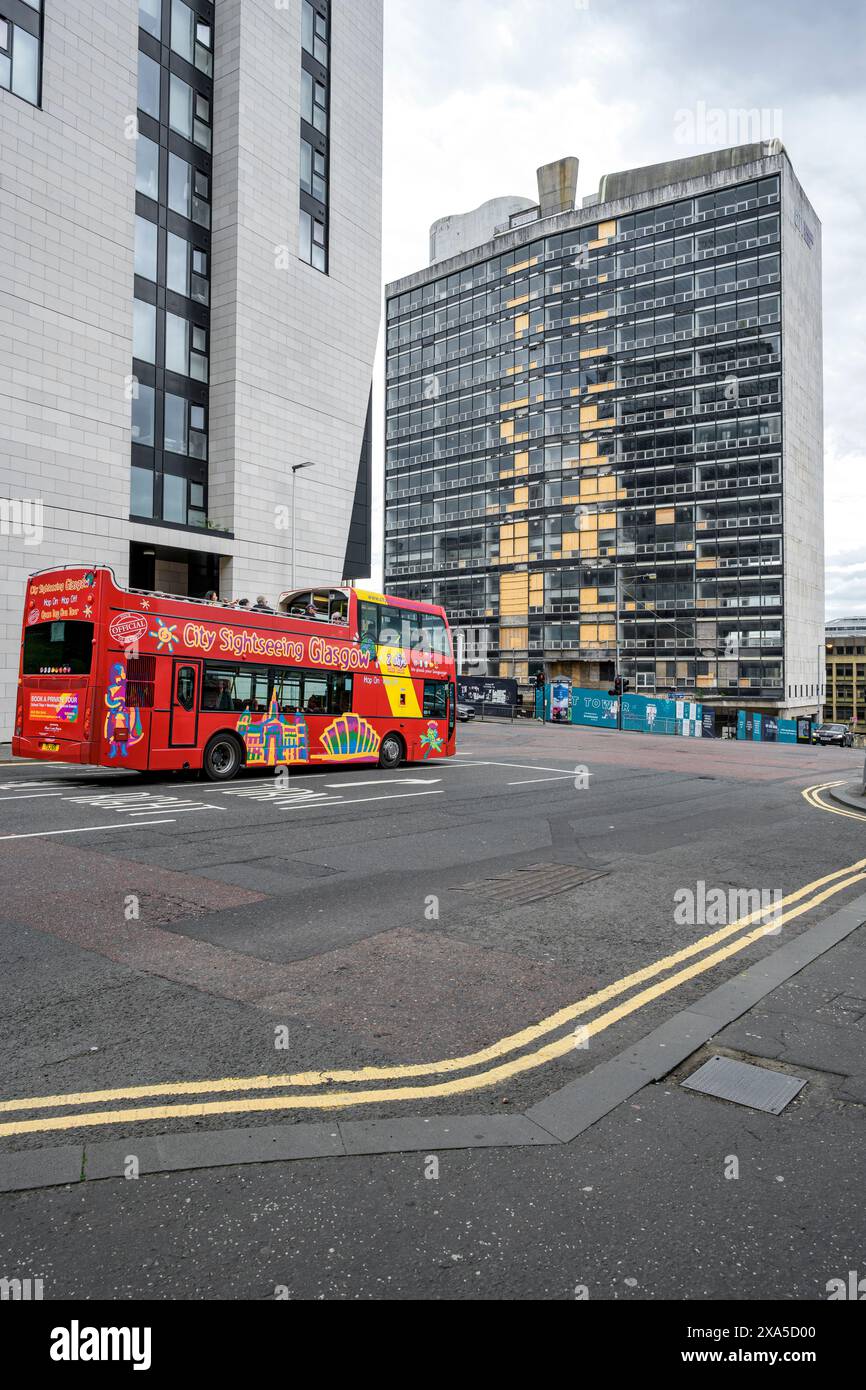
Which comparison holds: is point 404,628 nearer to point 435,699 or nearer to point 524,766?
point 435,699

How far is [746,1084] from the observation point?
409cm

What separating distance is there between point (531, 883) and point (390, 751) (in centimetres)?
1312

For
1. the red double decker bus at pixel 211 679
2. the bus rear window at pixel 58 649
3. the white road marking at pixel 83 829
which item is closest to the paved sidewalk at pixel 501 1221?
the white road marking at pixel 83 829

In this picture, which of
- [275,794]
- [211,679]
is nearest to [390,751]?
[211,679]

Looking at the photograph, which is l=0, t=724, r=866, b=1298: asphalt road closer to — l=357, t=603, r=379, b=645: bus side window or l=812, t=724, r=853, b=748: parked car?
l=357, t=603, r=379, b=645: bus side window

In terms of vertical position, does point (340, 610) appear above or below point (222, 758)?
above

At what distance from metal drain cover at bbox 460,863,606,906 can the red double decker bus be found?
915cm

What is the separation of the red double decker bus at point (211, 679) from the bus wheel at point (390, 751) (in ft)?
0.14

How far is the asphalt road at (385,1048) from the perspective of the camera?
2768mm

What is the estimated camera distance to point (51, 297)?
27.2 meters

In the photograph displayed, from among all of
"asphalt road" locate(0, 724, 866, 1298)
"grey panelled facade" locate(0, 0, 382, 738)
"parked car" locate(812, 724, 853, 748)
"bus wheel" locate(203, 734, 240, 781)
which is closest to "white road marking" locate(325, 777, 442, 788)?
"bus wheel" locate(203, 734, 240, 781)

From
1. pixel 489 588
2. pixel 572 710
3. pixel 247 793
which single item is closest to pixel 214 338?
pixel 247 793

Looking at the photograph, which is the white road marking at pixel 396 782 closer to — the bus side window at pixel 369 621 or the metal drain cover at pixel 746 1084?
the bus side window at pixel 369 621
